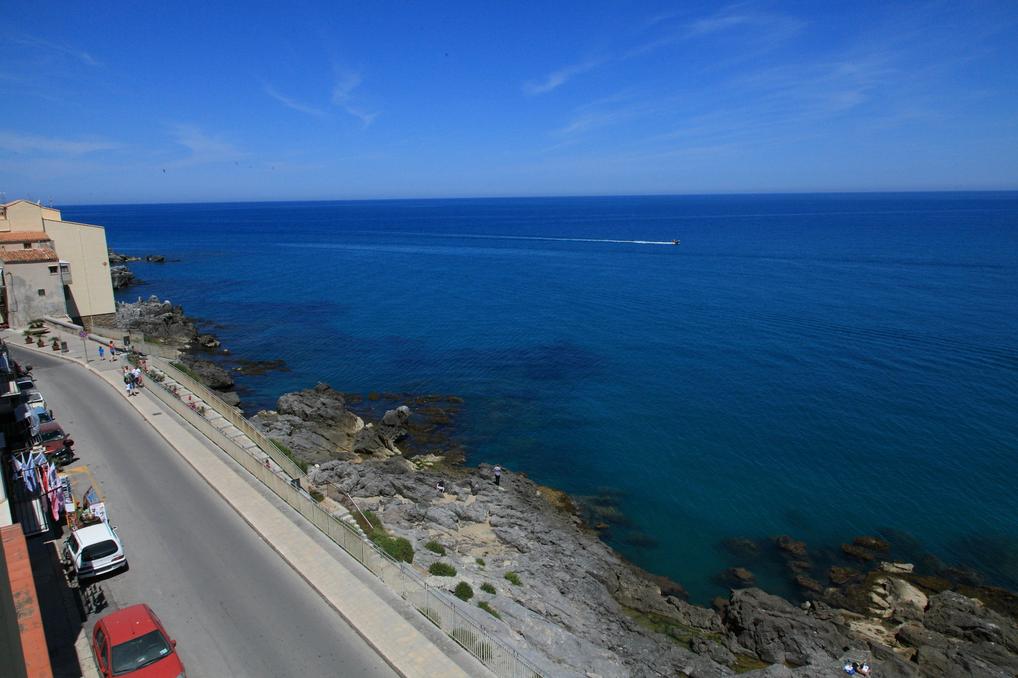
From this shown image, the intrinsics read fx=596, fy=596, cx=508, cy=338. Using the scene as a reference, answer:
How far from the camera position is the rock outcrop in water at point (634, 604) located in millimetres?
19016

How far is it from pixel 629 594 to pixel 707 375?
2808 cm

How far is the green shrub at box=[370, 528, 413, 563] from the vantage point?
19.4m

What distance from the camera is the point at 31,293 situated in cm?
4466

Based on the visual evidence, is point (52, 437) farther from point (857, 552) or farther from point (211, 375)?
point (857, 552)

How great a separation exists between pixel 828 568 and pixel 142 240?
18714 centimetres

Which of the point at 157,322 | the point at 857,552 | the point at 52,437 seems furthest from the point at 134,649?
the point at 157,322

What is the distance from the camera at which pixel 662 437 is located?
1507 inches

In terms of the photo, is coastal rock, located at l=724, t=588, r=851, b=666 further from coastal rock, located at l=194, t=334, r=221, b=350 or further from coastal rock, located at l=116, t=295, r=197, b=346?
coastal rock, located at l=116, t=295, r=197, b=346

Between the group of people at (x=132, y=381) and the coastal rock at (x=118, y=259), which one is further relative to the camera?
the coastal rock at (x=118, y=259)

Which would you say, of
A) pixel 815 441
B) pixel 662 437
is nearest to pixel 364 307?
pixel 662 437

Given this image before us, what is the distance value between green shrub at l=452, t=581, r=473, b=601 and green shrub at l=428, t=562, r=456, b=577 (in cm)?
95

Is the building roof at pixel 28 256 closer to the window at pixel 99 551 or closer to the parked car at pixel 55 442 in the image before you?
the parked car at pixel 55 442

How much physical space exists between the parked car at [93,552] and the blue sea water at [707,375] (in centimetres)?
2008

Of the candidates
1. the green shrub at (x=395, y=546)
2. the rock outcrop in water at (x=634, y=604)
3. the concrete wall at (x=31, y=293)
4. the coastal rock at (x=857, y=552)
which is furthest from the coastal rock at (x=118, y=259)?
the coastal rock at (x=857, y=552)
